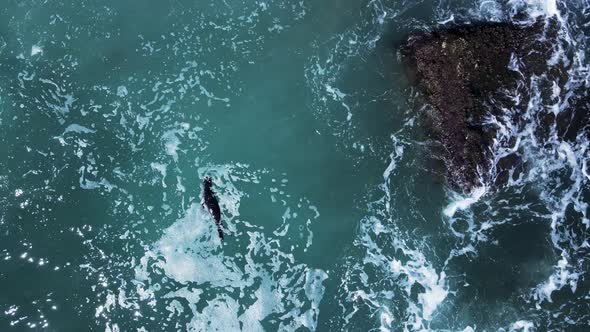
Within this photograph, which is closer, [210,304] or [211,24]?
[210,304]

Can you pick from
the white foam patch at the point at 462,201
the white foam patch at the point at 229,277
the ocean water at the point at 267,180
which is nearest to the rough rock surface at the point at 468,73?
the ocean water at the point at 267,180

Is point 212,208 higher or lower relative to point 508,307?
higher

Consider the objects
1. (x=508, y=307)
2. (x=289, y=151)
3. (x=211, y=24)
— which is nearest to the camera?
(x=508, y=307)

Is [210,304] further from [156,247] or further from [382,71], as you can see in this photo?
[382,71]

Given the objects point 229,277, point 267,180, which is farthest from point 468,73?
point 229,277

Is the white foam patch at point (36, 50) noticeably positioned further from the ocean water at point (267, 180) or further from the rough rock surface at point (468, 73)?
the rough rock surface at point (468, 73)

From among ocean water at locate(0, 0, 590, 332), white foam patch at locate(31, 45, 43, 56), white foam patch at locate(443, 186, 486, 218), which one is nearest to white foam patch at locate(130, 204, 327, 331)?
ocean water at locate(0, 0, 590, 332)

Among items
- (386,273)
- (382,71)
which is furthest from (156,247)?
Result: (382,71)
